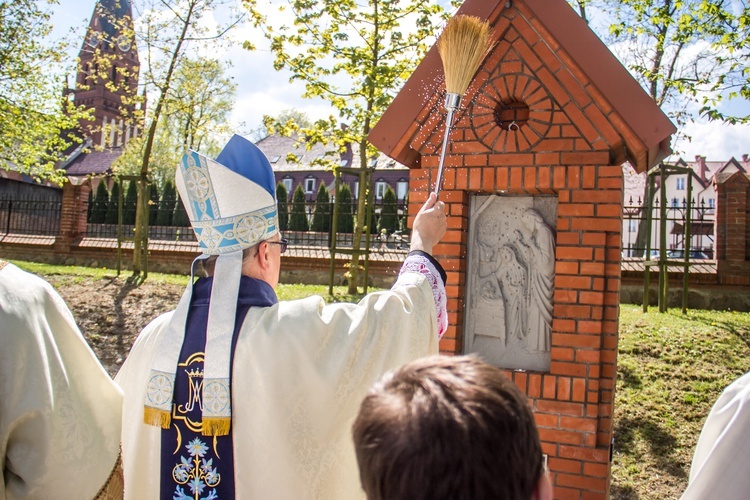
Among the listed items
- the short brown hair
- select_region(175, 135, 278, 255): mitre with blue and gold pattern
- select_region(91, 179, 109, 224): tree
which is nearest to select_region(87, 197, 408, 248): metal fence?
select_region(91, 179, 109, 224): tree

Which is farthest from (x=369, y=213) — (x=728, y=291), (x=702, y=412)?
(x=728, y=291)

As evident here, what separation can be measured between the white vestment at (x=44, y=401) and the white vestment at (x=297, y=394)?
0.43 metres

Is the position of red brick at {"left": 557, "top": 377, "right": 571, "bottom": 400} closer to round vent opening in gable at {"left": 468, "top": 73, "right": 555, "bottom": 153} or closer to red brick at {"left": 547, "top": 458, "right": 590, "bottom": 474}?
red brick at {"left": 547, "top": 458, "right": 590, "bottom": 474}

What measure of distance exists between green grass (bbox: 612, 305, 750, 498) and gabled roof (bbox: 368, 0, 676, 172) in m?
2.86

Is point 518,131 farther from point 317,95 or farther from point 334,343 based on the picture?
point 317,95

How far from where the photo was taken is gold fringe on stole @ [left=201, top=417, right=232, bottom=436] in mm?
2035

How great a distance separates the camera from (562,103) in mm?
3555

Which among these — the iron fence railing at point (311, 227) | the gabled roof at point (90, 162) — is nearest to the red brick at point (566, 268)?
the iron fence railing at point (311, 227)

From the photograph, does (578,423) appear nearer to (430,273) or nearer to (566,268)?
(566,268)

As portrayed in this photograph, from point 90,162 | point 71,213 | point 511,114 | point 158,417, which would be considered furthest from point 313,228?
point 90,162

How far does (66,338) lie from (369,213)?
8740mm

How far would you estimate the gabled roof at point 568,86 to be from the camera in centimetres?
328

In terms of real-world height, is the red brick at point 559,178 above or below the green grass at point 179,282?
above

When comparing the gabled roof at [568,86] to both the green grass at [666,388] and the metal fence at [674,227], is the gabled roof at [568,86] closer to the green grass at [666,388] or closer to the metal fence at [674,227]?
the green grass at [666,388]
